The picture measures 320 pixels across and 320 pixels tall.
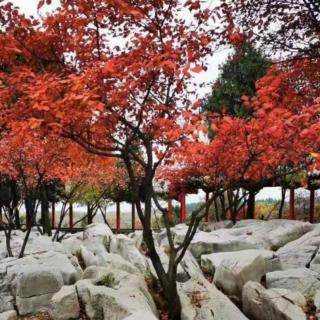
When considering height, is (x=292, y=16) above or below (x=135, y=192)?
above

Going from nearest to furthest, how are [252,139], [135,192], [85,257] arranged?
[252,139] < [135,192] < [85,257]

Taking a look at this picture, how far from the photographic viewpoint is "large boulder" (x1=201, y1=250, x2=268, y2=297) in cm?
1071

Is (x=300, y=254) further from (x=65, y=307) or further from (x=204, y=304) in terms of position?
(x=65, y=307)

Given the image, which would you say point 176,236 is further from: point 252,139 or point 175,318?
point 252,139

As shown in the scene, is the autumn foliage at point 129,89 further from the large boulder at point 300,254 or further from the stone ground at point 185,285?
the large boulder at point 300,254

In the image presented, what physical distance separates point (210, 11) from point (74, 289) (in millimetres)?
5875

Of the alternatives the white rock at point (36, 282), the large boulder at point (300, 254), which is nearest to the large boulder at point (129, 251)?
the white rock at point (36, 282)

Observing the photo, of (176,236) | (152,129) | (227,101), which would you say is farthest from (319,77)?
(227,101)

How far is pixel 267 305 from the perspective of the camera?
349 inches

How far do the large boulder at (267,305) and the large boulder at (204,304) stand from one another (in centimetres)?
43

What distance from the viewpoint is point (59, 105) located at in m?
6.99

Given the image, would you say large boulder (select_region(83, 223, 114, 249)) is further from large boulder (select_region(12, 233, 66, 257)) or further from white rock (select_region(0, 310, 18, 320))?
white rock (select_region(0, 310, 18, 320))

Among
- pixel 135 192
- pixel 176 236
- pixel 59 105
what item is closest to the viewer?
pixel 59 105

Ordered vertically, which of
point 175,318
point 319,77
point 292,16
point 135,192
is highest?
point 292,16
